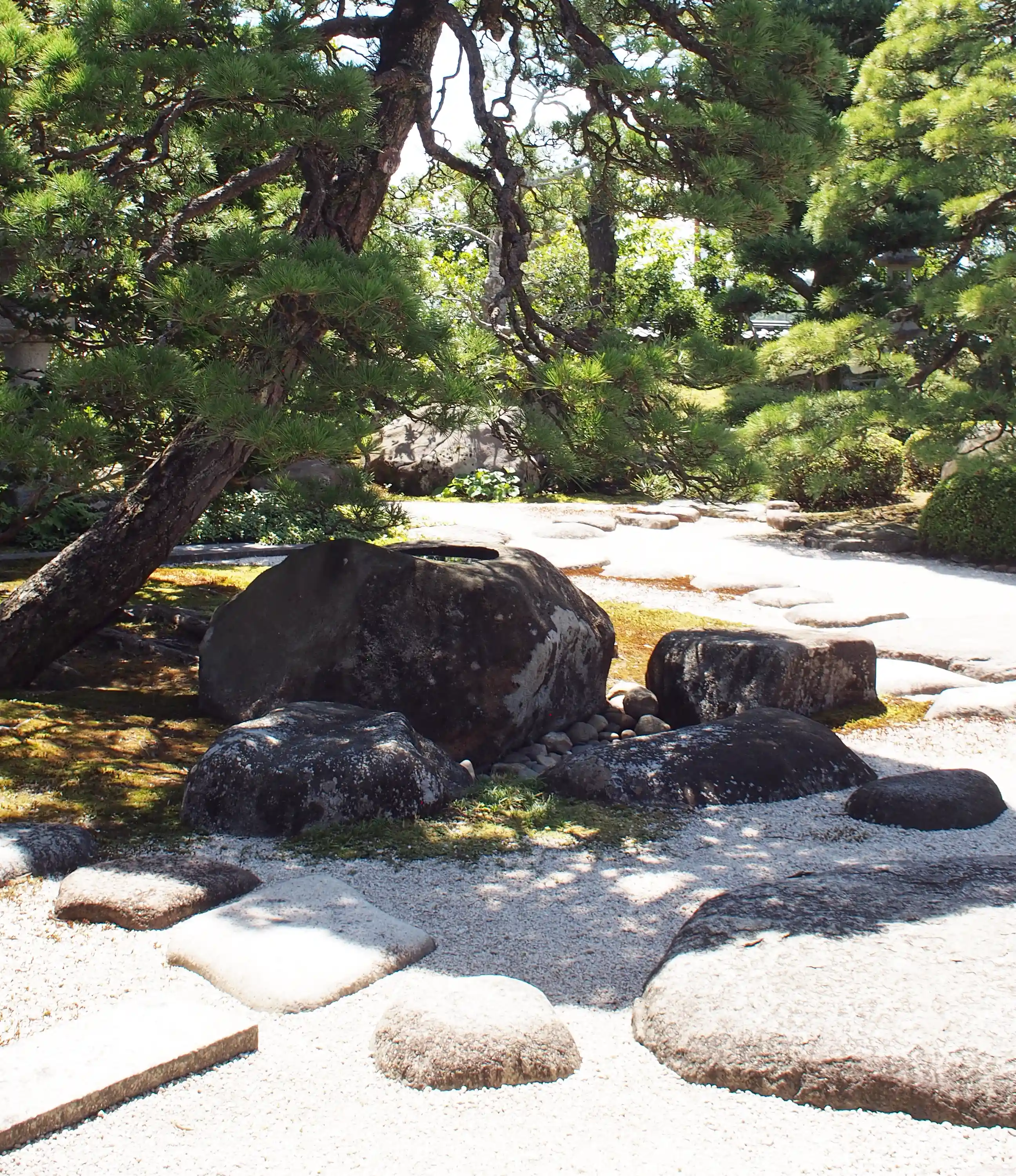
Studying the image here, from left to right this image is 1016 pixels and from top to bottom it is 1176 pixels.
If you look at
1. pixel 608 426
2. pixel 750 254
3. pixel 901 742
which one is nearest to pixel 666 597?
pixel 901 742

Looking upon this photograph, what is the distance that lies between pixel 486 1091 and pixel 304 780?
4.75 feet

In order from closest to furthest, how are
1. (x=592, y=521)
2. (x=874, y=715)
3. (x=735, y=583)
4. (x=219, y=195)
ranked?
1. (x=219, y=195)
2. (x=874, y=715)
3. (x=735, y=583)
4. (x=592, y=521)

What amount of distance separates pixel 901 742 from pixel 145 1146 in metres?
3.39

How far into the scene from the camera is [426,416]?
3123 millimetres

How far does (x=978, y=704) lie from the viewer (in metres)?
4.58

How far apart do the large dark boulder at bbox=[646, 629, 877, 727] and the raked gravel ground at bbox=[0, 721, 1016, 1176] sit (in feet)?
4.41

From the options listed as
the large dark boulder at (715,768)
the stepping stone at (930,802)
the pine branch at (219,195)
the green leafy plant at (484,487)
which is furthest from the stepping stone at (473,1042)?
the green leafy plant at (484,487)

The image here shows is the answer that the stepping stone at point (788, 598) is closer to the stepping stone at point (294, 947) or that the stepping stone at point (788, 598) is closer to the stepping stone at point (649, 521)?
the stepping stone at point (649, 521)

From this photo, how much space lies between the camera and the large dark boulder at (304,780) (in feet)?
10.5

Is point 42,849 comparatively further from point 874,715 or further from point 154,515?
point 874,715

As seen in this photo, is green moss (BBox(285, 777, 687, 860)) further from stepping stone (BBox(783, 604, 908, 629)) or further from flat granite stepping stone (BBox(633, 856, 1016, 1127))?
stepping stone (BBox(783, 604, 908, 629))

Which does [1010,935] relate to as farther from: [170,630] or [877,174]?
[877,174]

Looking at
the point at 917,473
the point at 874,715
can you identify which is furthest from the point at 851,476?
the point at 874,715

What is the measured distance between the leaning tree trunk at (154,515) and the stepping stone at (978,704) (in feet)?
9.89
